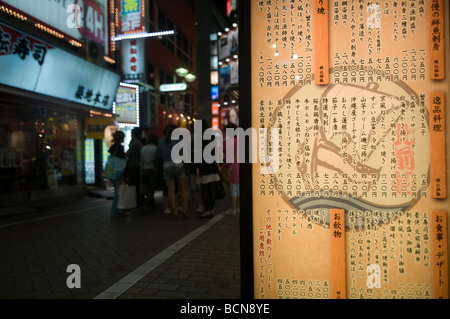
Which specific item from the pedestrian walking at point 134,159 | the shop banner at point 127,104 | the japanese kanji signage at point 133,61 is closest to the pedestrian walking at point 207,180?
the pedestrian walking at point 134,159

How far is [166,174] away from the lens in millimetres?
6543

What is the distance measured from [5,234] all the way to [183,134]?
378 cm

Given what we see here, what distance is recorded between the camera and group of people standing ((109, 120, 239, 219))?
21.4 feet

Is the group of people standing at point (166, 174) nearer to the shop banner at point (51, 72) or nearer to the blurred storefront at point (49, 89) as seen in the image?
the shop banner at point (51, 72)

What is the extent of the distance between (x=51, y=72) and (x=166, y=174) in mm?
5205

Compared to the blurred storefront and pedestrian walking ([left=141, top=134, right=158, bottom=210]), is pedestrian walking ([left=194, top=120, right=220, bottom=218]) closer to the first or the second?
pedestrian walking ([left=141, top=134, right=158, bottom=210])

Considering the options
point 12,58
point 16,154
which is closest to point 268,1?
point 12,58

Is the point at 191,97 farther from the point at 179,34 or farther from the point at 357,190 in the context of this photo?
the point at 357,190

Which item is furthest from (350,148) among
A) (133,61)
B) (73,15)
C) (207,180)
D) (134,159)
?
(133,61)

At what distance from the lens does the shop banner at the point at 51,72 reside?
24.0ft

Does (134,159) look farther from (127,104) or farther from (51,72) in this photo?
(127,104)

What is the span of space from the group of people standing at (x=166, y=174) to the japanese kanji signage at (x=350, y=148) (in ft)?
13.7

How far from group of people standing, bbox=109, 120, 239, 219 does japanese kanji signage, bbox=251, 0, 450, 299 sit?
4.17 metres

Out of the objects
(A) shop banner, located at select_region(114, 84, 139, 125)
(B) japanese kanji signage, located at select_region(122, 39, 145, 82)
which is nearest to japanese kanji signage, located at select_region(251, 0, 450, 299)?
(B) japanese kanji signage, located at select_region(122, 39, 145, 82)
